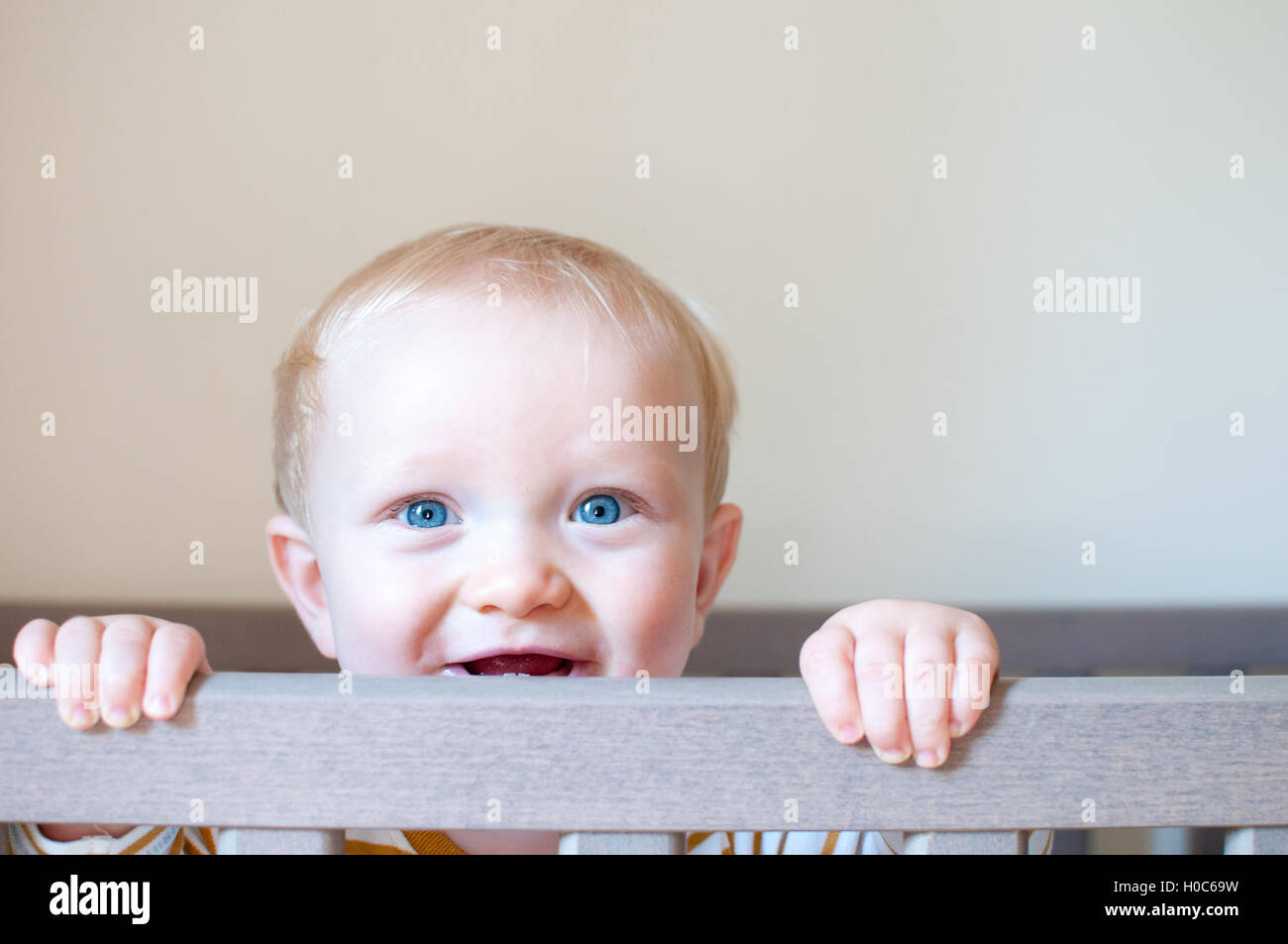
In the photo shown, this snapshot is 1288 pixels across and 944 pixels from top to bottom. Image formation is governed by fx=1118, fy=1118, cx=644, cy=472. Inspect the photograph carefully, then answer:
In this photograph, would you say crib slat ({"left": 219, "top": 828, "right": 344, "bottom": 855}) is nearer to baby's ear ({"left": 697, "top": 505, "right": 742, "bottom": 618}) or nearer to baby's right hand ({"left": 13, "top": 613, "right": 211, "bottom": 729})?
baby's right hand ({"left": 13, "top": 613, "right": 211, "bottom": 729})

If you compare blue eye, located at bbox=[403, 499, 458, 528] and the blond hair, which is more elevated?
the blond hair

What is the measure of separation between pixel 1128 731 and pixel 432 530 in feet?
1.60

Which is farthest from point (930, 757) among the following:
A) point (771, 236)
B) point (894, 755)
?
point (771, 236)

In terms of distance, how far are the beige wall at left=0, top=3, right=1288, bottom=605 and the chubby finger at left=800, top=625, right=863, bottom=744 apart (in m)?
1.08

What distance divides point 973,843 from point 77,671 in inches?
16.2

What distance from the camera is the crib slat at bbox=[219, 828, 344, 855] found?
0.49m

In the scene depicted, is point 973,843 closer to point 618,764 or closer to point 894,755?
point 894,755

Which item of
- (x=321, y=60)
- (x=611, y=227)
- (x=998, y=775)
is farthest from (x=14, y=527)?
(x=998, y=775)

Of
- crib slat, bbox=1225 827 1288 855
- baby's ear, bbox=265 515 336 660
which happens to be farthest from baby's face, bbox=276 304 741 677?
crib slat, bbox=1225 827 1288 855

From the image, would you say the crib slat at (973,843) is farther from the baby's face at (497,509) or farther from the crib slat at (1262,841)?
the baby's face at (497,509)

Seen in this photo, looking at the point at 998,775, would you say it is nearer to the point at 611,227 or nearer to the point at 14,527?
the point at 611,227

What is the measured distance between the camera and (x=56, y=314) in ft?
5.13

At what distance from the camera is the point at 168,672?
1.63 feet
